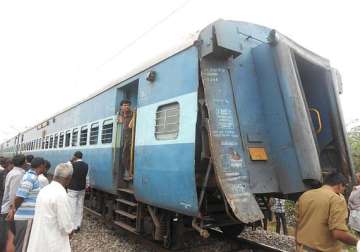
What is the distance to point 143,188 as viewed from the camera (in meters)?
5.93

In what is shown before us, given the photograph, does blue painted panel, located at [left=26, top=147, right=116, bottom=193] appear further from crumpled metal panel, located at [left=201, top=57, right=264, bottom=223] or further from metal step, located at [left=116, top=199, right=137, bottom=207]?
crumpled metal panel, located at [left=201, top=57, right=264, bottom=223]

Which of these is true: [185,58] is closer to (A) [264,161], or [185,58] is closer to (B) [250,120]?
(B) [250,120]

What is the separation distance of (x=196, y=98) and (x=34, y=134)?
53.9ft

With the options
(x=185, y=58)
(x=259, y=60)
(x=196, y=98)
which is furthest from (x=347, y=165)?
(x=185, y=58)

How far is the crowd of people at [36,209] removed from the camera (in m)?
3.72

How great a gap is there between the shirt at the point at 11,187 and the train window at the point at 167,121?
7.28ft

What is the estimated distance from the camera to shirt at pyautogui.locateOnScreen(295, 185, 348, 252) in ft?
11.1

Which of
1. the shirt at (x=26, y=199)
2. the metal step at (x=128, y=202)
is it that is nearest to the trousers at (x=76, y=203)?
the metal step at (x=128, y=202)

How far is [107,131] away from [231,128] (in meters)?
3.90

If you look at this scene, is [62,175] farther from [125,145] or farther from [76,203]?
[76,203]

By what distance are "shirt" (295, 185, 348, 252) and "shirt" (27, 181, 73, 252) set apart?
8.02ft

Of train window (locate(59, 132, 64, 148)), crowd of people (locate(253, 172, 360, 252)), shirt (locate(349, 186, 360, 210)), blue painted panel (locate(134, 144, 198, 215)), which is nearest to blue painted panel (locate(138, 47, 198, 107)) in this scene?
blue painted panel (locate(134, 144, 198, 215))

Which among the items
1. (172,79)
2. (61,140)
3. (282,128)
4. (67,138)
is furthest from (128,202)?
(61,140)

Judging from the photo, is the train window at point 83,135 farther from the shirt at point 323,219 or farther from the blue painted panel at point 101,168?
the shirt at point 323,219
